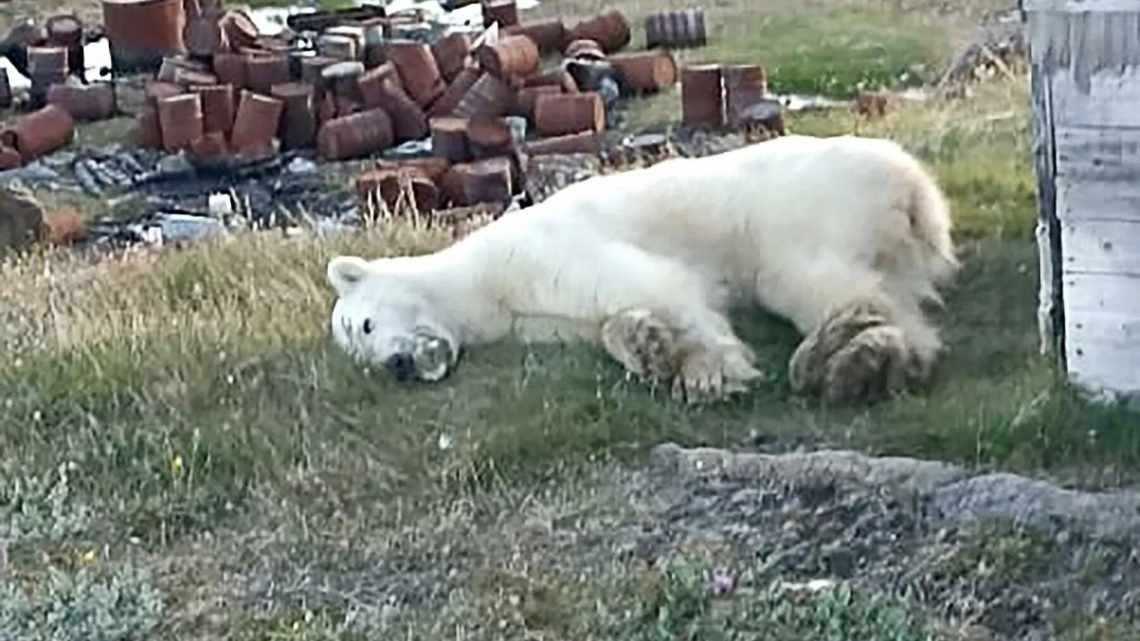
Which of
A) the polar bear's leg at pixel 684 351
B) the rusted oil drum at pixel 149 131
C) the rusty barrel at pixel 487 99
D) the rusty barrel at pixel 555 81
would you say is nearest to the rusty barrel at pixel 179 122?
the rusted oil drum at pixel 149 131

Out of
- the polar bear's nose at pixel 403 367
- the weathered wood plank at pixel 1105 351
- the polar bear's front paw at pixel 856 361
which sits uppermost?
the weathered wood plank at pixel 1105 351

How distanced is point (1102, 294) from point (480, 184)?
24.9 feet

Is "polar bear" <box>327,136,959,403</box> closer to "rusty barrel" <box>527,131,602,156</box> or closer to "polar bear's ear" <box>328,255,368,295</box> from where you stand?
"polar bear's ear" <box>328,255,368,295</box>

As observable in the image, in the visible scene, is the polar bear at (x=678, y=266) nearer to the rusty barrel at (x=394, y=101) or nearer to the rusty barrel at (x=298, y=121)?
the rusty barrel at (x=394, y=101)

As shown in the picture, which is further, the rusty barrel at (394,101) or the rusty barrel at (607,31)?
the rusty barrel at (607,31)

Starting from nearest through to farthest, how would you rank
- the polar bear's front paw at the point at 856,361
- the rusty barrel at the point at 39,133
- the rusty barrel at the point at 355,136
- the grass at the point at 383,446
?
the grass at the point at 383,446 < the polar bear's front paw at the point at 856,361 < the rusty barrel at the point at 355,136 < the rusty barrel at the point at 39,133

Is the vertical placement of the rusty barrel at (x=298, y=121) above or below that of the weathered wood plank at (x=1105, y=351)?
below

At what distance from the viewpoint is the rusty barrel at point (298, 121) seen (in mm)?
16500

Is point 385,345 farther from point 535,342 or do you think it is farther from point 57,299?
point 57,299

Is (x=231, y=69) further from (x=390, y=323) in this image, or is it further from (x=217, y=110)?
(x=390, y=323)

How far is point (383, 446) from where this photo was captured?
6379mm

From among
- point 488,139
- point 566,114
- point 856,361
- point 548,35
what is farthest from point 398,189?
point 856,361

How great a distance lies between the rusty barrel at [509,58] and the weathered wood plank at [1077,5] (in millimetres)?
11162

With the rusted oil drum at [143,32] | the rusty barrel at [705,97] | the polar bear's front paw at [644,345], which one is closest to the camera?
the polar bear's front paw at [644,345]
